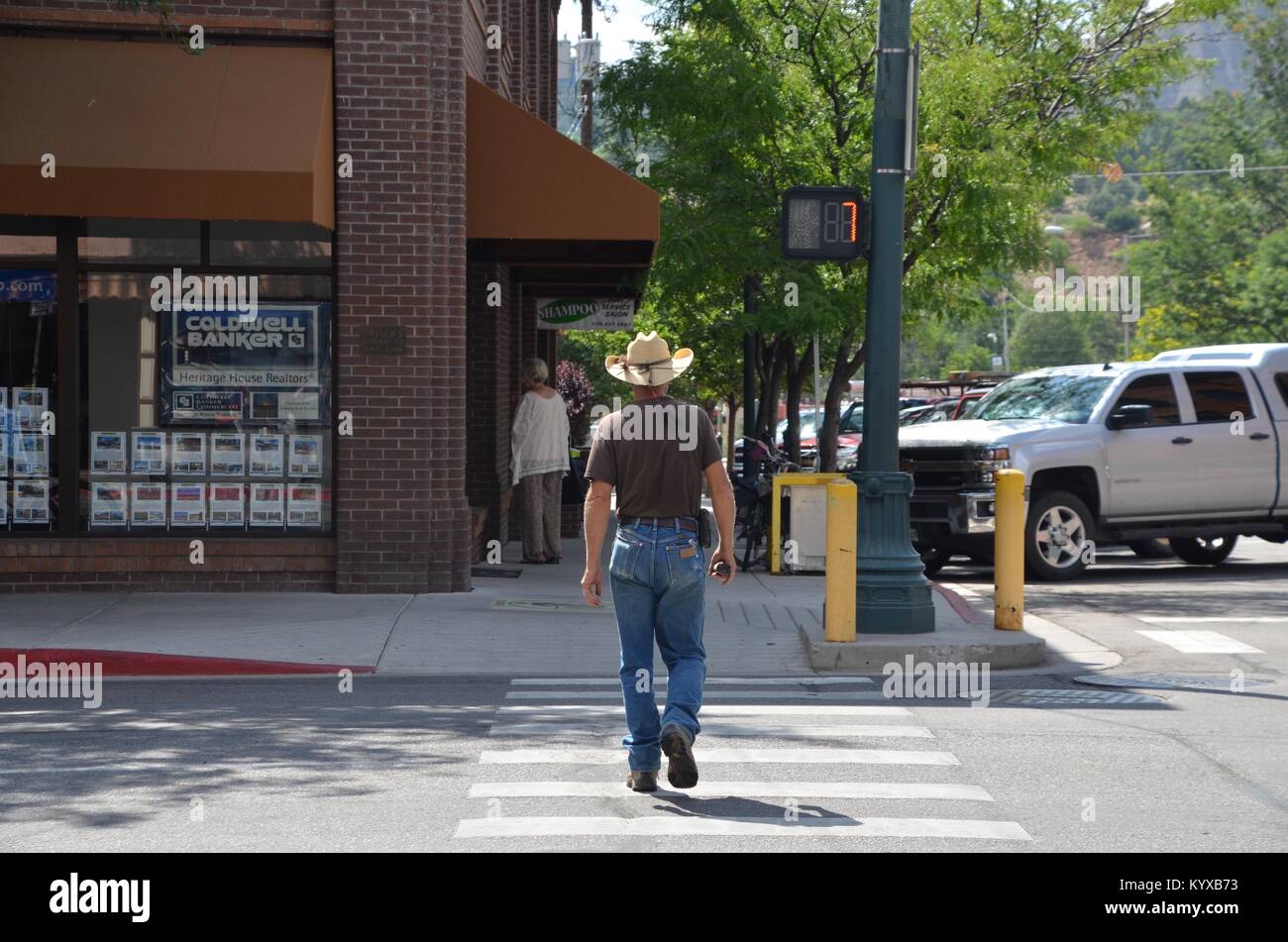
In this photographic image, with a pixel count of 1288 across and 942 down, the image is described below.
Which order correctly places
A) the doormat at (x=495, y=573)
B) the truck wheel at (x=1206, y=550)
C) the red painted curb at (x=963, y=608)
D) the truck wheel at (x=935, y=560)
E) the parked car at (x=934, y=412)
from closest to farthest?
the red painted curb at (x=963, y=608) < the doormat at (x=495, y=573) < the truck wheel at (x=935, y=560) < the truck wheel at (x=1206, y=550) < the parked car at (x=934, y=412)

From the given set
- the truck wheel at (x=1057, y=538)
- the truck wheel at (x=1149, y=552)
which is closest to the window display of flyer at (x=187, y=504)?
the truck wheel at (x=1057, y=538)

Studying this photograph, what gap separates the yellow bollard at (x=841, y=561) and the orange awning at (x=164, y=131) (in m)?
4.48

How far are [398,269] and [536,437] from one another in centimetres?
331

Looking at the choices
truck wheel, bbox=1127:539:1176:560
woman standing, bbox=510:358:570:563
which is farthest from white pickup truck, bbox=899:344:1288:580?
woman standing, bbox=510:358:570:563

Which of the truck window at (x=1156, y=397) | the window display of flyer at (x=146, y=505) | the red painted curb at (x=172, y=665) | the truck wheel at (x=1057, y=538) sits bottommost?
the red painted curb at (x=172, y=665)

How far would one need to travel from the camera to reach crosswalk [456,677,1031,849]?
6.33m

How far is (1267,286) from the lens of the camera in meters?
55.5

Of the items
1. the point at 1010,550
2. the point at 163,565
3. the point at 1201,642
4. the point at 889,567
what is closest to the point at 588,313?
the point at 163,565

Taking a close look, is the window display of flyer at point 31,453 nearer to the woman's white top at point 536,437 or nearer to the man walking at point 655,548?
the woman's white top at point 536,437

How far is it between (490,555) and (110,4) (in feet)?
19.8

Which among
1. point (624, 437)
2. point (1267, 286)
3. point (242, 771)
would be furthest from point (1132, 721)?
point (1267, 286)

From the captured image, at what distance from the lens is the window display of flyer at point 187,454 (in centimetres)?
1381

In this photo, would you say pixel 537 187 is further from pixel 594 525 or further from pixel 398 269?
pixel 594 525

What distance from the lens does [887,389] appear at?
1148cm
